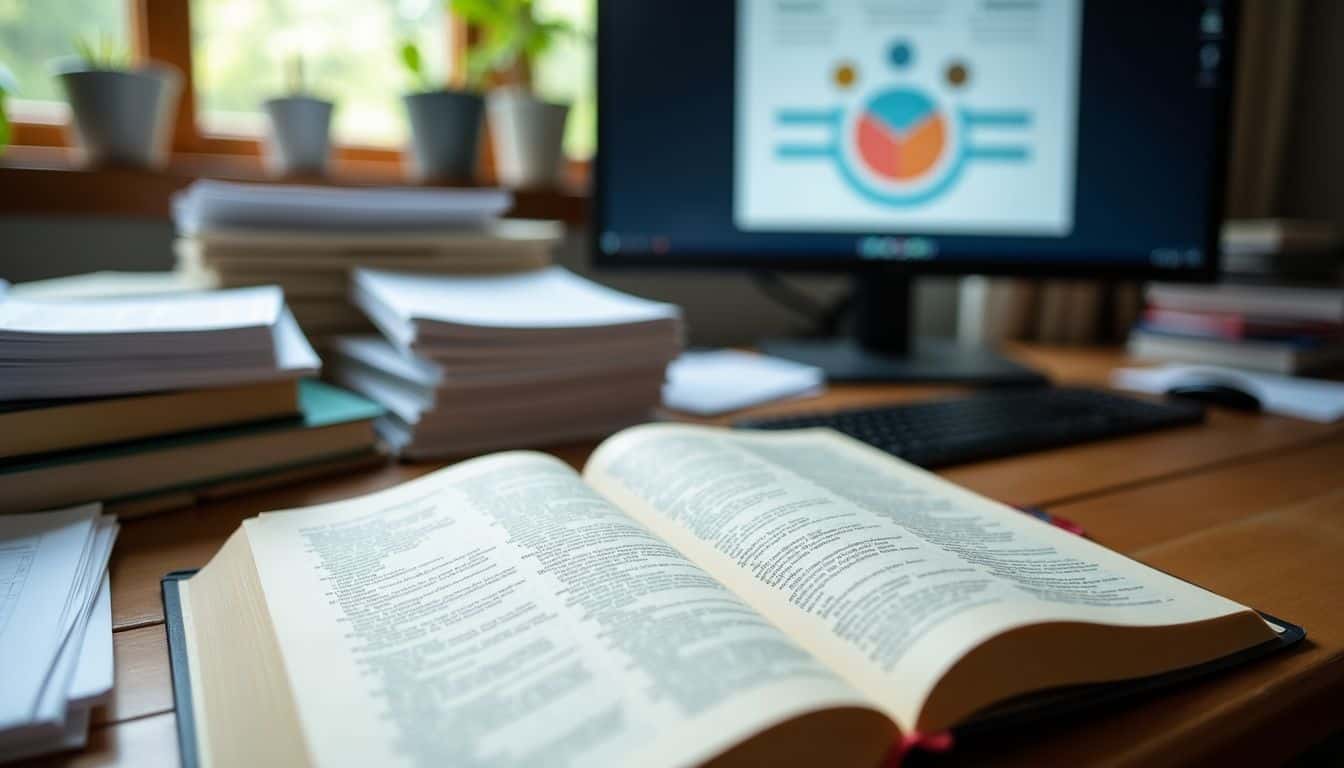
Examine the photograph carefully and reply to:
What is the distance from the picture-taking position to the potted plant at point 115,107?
2.94ft

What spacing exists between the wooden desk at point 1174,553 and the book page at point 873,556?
0.04 meters

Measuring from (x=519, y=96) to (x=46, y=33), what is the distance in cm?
58

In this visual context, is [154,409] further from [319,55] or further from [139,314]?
[319,55]

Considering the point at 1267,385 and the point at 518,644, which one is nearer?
the point at 518,644

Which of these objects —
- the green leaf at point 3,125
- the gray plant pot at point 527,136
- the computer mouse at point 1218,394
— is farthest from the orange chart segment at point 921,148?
the green leaf at point 3,125

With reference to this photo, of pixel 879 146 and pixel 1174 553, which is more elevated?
pixel 879 146

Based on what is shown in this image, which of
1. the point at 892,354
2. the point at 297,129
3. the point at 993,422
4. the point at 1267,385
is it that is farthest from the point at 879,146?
the point at 297,129

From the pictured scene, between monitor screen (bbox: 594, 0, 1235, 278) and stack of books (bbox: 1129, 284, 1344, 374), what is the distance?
0.18m

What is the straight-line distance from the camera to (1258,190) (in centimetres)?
140

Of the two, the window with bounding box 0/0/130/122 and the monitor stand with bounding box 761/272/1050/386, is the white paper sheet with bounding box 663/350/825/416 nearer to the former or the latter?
the monitor stand with bounding box 761/272/1050/386

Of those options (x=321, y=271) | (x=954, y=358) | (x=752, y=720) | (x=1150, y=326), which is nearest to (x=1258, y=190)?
(x=1150, y=326)

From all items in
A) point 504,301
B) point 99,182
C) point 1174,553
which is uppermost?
point 99,182

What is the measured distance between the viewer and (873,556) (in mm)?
363

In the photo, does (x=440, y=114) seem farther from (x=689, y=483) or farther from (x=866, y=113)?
(x=689, y=483)
